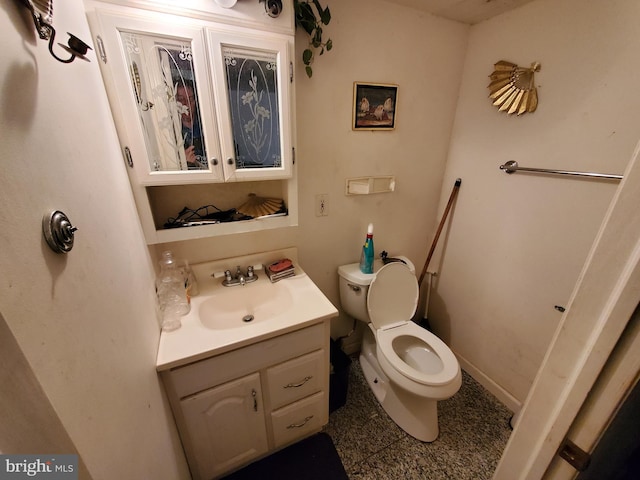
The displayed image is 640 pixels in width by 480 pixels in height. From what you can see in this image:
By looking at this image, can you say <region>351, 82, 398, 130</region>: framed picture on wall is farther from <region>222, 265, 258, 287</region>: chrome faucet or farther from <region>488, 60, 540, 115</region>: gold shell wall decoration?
<region>222, 265, 258, 287</region>: chrome faucet

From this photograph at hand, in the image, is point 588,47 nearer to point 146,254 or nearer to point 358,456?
point 146,254

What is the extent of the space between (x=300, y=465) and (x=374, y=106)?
71.7 inches

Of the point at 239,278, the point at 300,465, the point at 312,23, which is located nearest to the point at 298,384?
the point at 300,465

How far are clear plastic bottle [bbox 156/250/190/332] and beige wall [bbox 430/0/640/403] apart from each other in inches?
63.0

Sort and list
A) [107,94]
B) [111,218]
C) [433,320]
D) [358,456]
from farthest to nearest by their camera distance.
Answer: [433,320]
[358,456]
[107,94]
[111,218]

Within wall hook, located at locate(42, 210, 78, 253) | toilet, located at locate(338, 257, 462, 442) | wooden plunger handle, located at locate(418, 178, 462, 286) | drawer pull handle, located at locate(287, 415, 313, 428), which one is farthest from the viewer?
wooden plunger handle, located at locate(418, 178, 462, 286)

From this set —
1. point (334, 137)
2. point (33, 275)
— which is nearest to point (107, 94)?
point (33, 275)

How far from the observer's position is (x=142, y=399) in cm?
67

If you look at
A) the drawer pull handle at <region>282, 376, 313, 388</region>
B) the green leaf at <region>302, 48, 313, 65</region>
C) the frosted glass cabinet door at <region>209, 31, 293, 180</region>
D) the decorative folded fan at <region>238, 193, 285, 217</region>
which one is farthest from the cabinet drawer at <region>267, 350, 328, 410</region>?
the green leaf at <region>302, 48, 313, 65</region>

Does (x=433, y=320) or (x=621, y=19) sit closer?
(x=621, y=19)

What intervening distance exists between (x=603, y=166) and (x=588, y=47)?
466 mm

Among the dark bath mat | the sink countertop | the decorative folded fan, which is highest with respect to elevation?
the decorative folded fan

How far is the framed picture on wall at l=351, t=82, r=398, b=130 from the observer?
129 centimetres
